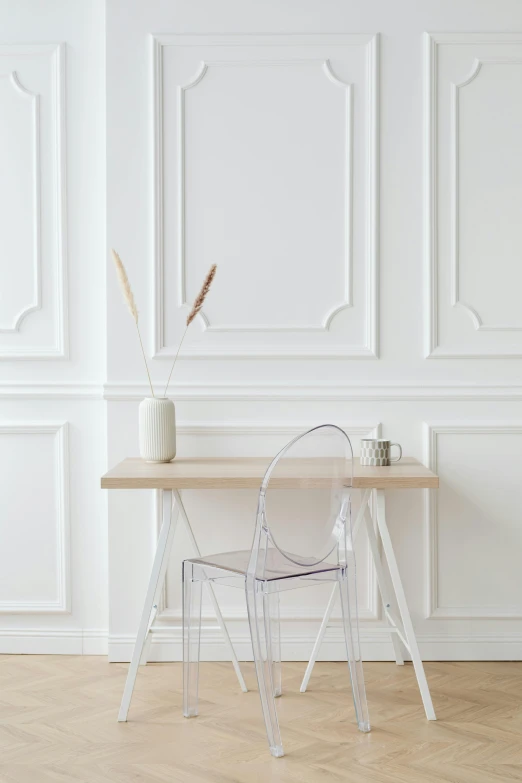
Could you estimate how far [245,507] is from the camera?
10.3 ft

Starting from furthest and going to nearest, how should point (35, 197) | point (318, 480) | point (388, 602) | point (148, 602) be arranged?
point (35, 197) → point (388, 602) → point (148, 602) → point (318, 480)

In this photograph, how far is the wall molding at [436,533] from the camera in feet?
10.2

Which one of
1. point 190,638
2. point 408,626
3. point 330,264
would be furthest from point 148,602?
point 330,264

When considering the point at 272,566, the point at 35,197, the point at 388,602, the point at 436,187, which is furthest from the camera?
the point at 35,197

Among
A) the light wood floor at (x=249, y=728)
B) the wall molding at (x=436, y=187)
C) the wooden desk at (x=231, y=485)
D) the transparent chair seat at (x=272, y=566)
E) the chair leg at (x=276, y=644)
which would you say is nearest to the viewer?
the light wood floor at (x=249, y=728)

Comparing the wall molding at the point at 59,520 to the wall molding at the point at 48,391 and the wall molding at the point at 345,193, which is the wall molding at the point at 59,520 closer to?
the wall molding at the point at 48,391

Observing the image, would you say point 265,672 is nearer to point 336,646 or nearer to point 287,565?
point 287,565

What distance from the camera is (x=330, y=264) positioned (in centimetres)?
312

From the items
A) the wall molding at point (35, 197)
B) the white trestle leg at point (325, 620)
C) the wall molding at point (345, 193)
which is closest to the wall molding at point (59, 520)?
the wall molding at point (35, 197)

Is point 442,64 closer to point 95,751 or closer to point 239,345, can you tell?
point 239,345

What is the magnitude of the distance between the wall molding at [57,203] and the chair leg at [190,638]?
1077mm

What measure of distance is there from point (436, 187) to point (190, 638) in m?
1.75

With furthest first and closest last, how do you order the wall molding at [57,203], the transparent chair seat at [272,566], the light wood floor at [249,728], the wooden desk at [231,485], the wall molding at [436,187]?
1. the wall molding at [57,203]
2. the wall molding at [436,187]
3. the wooden desk at [231,485]
4. the transparent chair seat at [272,566]
5. the light wood floor at [249,728]

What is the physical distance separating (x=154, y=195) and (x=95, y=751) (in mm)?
1818
